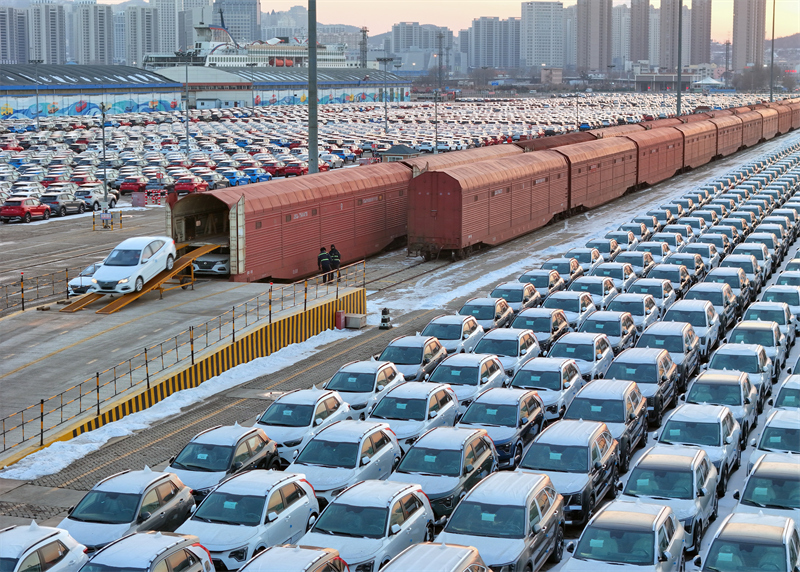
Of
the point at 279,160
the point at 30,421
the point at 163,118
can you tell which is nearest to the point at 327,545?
the point at 30,421

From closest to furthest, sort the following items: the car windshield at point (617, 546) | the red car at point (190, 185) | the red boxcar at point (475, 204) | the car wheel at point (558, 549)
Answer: the car windshield at point (617, 546) < the car wheel at point (558, 549) < the red boxcar at point (475, 204) < the red car at point (190, 185)

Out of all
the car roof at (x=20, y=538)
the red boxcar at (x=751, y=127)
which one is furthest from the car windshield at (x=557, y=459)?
the red boxcar at (x=751, y=127)

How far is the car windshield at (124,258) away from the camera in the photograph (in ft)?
102

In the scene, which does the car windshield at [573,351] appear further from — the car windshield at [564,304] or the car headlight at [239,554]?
the car headlight at [239,554]

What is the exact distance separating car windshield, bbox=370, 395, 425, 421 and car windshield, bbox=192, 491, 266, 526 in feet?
16.4

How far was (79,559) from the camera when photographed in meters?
13.6

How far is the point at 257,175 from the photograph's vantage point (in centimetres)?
7781

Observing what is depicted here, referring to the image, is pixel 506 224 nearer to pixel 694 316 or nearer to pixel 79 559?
pixel 694 316

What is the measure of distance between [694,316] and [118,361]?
13.3 meters

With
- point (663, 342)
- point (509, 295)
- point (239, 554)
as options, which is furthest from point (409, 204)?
point (239, 554)

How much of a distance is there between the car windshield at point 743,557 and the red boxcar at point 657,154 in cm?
5346

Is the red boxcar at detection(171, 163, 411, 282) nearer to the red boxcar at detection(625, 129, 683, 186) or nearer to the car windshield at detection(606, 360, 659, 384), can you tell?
the car windshield at detection(606, 360, 659, 384)

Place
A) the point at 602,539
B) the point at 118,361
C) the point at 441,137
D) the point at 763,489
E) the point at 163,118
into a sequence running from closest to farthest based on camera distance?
the point at 602,539 → the point at 763,489 → the point at 118,361 → the point at 441,137 → the point at 163,118

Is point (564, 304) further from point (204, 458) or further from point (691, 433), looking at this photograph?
point (204, 458)
